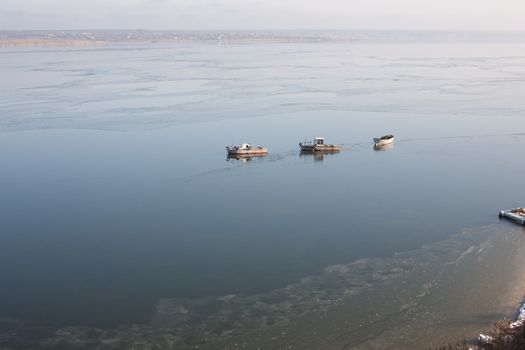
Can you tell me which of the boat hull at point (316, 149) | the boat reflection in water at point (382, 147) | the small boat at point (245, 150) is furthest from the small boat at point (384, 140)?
the small boat at point (245, 150)

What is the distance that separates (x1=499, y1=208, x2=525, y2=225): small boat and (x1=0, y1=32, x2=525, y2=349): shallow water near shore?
41 centimetres

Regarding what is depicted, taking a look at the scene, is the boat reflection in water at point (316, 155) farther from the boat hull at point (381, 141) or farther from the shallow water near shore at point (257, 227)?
the boat hull at point (381, 141)

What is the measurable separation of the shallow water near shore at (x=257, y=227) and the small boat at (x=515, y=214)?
0.41 metres

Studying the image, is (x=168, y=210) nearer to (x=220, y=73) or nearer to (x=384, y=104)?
(x=384, y=104)

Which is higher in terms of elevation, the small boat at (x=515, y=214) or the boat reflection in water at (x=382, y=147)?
the boat reflection in water at (x=382, y=147)

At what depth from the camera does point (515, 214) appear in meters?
18.8

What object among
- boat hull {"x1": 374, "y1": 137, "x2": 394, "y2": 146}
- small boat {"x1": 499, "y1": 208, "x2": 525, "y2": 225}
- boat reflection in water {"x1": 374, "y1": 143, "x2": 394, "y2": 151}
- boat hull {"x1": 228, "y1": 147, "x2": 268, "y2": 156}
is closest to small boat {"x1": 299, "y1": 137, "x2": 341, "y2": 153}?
boat reflection in water {"x1": 374, "y1": 143, "x2": 394, "y2": 151}

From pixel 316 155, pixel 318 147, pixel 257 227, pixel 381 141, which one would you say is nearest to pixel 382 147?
pixel 381 141

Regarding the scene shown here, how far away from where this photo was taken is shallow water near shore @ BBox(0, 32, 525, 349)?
12.9 m

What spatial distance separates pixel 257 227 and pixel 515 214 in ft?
27.4

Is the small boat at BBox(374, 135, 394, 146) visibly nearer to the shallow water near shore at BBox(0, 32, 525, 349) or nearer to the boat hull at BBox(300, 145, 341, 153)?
the shallow water near shore at BBox(0, 32, 525, 349)

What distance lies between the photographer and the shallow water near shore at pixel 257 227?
12945 mm

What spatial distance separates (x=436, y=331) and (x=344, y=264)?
3.74 metres

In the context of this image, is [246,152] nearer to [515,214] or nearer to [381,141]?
[381,141]
